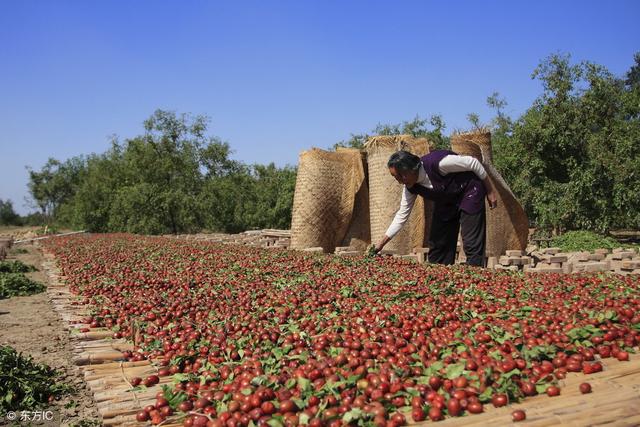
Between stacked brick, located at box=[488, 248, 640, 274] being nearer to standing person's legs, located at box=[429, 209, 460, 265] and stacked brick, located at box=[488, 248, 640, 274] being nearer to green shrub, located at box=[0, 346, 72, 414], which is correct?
standing person's legs, located at box=[429, 209, 460, 265]

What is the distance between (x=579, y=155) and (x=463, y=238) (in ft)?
36.6

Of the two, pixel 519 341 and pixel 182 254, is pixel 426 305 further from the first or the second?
pixel 182 254

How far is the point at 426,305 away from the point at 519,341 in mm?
1100

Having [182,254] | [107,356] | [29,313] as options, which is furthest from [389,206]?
[107,356]

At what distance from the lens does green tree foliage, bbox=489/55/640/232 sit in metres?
14.3

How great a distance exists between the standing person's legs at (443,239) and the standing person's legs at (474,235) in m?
0.28

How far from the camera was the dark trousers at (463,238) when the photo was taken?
6.10 m

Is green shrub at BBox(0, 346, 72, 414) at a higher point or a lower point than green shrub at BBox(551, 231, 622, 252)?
lower

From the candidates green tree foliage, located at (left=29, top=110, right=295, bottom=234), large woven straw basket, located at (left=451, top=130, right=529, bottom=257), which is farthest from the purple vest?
green tree foliage, located at (left=29, top=110, right=295, bottom=234)

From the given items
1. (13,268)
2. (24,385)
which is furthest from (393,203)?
(13,268)

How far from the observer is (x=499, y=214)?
30.5 feet

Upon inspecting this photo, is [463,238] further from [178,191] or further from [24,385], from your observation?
[178,191]

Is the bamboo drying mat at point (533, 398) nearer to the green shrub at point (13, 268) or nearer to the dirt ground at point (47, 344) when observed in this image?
the dirt ground at point (47, 344)

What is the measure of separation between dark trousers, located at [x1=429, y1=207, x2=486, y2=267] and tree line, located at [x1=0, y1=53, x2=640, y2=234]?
482cm
